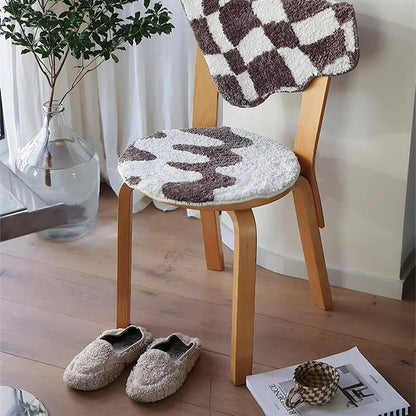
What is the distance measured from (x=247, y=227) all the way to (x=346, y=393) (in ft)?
1.51

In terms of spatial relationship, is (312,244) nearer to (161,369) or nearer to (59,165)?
(161,369)

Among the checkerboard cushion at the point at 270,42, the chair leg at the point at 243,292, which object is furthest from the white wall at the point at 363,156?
the chair leg at the point at 243,292

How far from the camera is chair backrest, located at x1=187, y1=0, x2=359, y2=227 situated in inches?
70.5

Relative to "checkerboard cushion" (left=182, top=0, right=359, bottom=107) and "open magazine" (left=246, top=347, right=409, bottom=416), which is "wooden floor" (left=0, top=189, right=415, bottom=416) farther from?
"checkerboard cushion" (left=182, top=0, right=359, bottom=107)

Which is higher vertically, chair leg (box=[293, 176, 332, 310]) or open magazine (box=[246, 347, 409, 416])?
chair leg (box=[293, 176, 332, 310])

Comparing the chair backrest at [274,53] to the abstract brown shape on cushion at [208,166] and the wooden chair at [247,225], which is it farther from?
the abstract brown shape on cushion at [208,166]

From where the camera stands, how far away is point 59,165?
2.38 m

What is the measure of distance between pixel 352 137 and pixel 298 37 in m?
0.32

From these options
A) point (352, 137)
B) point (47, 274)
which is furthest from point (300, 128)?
point (47, 274)

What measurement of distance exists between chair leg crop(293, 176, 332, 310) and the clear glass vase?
756 millimetres

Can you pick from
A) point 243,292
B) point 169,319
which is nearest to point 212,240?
point 169,319

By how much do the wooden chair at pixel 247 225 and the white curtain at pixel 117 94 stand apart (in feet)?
1.41

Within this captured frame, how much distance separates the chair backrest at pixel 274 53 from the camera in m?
1.79

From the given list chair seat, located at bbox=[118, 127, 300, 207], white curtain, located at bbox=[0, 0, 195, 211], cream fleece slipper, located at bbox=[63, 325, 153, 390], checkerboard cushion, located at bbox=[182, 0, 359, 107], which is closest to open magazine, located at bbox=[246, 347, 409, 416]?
cream fleece slipper, located at bbox=[63, 325, 153, 390]
